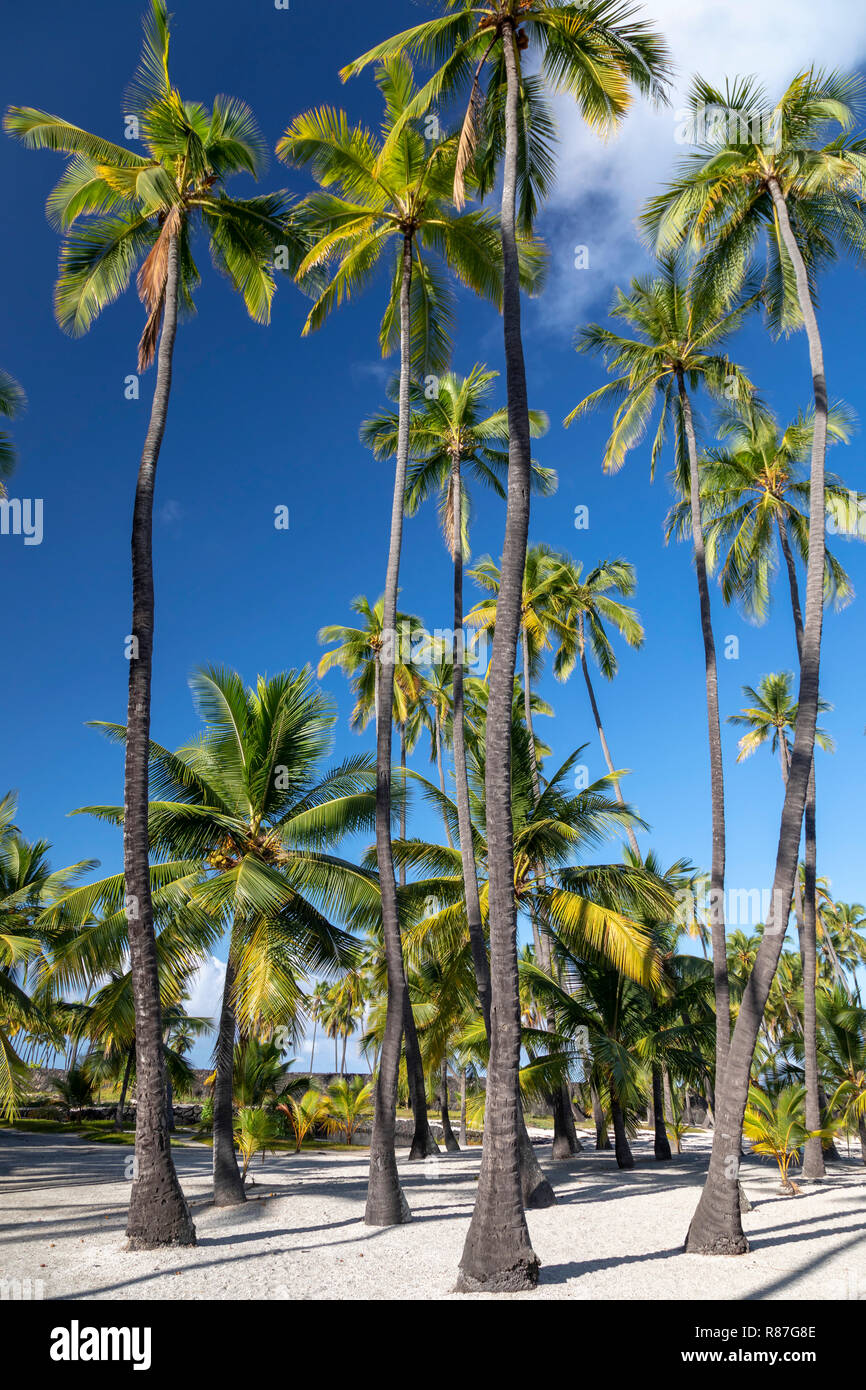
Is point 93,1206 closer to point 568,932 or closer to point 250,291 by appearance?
point 568,932

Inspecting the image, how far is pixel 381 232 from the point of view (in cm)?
1633

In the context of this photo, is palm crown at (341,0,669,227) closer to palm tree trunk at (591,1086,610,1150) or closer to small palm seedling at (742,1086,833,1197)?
small palm seedling at (742,1086,833,1197)

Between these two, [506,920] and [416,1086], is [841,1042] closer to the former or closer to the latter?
[416,1086]

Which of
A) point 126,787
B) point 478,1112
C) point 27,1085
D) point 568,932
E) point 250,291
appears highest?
point 250,291

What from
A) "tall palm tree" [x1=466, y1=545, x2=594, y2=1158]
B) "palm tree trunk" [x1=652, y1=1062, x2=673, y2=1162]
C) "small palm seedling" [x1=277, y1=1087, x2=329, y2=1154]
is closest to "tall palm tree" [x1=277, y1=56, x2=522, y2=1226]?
"tall palm tree" [x1=466, y1=545, x2=594, y2=1158]

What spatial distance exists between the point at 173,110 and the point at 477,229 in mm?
5515

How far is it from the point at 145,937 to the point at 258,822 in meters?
4.84

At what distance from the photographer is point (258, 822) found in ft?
52.7

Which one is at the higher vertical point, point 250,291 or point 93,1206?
point 250,291
